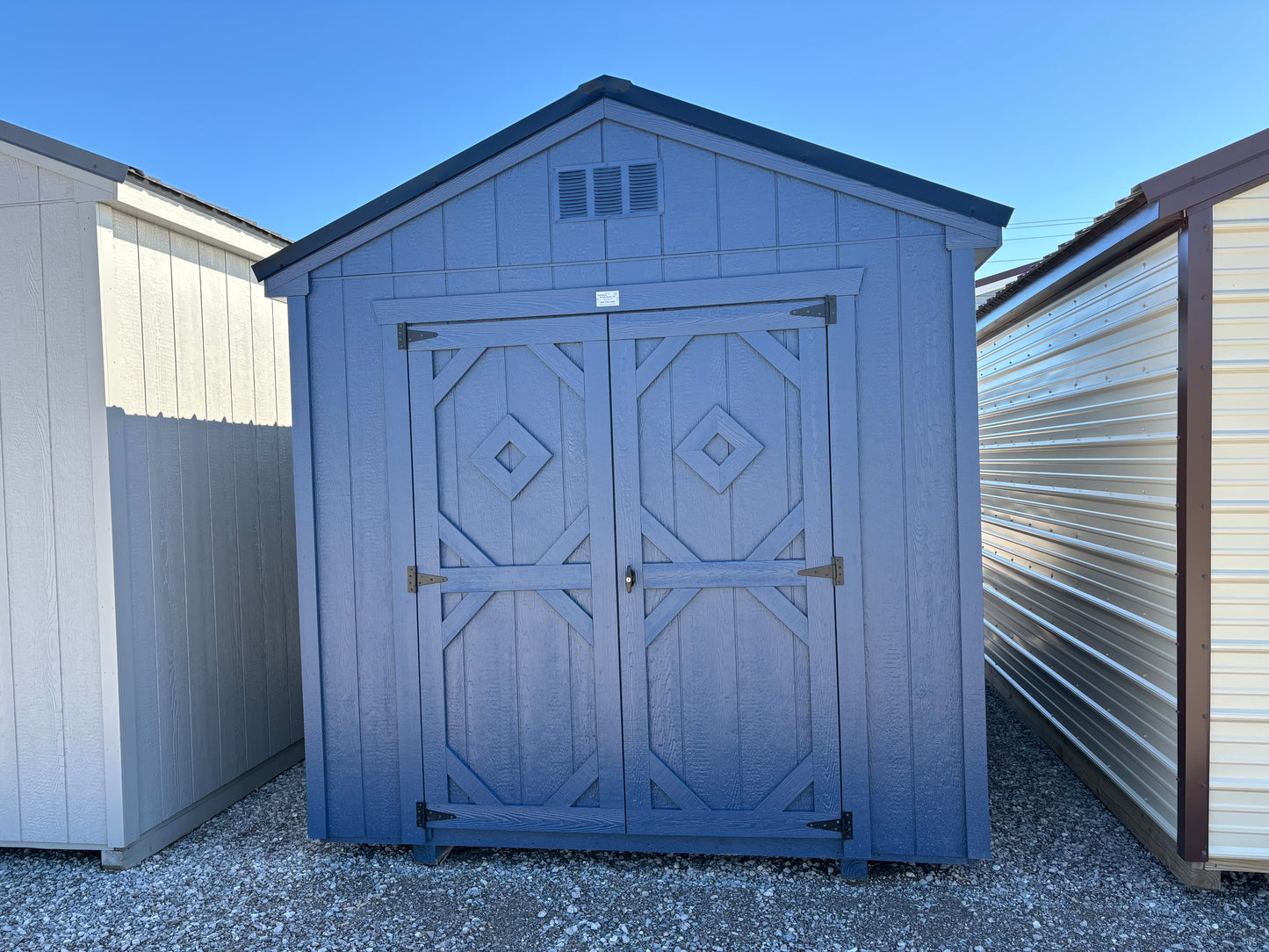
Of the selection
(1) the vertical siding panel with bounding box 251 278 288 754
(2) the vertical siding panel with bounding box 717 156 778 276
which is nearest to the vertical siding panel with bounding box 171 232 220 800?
(1) the vertical siding panel with bounding box 251 278 288 754

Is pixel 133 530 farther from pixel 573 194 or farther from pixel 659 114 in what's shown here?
pixel 659 114

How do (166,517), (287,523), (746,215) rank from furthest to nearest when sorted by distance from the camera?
(287,523), (166,517), (746,215)

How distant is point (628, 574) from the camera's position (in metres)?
3.07

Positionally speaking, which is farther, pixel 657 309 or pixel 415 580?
A: pixel 415 580

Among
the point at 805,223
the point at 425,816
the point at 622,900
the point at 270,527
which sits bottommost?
the point at 622,900

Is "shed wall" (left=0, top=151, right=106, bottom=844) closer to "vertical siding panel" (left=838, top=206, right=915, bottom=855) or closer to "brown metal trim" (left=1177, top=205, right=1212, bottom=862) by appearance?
"vertical siding panel" (left=838, top=206, right=915, bottom=855)

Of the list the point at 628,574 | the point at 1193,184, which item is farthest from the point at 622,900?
the point at 1193,184

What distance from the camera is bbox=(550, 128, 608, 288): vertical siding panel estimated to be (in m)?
3.10

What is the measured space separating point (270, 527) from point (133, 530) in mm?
1019

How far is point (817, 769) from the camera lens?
117 inches

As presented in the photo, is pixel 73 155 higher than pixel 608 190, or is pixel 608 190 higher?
pixel 73 155

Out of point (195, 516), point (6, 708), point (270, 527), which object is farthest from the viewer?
point (270, 527)

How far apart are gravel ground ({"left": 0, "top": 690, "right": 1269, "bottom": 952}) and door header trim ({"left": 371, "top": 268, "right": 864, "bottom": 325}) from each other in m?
2.41

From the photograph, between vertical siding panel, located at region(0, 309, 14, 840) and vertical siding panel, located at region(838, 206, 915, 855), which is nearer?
vertical siding panel, located at region(838, 206, 915, 855)
